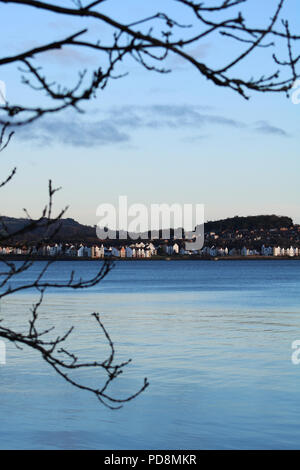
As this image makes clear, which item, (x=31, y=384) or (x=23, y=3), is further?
(x=31, y=384)

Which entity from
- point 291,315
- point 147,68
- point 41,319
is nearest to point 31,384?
point 147,68

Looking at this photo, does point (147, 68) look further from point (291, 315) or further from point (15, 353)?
point (291, 315)

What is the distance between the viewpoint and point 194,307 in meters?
49.6

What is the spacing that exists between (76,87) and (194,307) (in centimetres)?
4695

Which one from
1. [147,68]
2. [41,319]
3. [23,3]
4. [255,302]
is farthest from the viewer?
[255,302]

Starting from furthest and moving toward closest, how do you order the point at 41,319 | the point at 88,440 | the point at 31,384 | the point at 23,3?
the point at 41,319, the point at 31,384, the point at 88,440, the point at 23,3

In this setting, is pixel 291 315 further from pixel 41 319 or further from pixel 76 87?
pixel 76 87

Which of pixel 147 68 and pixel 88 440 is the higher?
pixel 147 68

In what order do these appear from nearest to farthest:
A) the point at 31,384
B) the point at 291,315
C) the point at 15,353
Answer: the point at 31,384
the point at 15,353
the point at 291,315

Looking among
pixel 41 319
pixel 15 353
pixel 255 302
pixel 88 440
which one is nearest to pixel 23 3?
pixel 88 440

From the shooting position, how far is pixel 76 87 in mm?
3127
